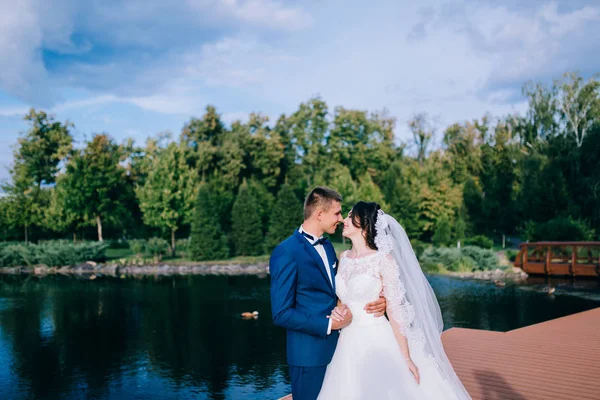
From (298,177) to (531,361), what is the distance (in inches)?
1435

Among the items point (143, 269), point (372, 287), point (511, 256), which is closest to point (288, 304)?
point (372, 287)

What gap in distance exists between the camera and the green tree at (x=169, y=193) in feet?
106

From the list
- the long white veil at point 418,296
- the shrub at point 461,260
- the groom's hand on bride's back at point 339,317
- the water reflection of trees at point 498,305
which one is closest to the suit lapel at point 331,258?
the groom's hand on bride's back at point 339,317

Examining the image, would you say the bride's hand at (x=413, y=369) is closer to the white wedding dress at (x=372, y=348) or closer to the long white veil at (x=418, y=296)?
the white wedding dress at (x=372, y=348)

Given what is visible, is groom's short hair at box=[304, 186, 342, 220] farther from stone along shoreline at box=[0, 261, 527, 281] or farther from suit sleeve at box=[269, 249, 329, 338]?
stone along shoreline at box=[0, 261, 527, 281]

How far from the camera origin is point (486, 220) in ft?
117

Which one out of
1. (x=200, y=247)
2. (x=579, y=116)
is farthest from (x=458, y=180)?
(x=200, y=247)

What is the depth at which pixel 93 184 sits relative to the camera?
3362 cm

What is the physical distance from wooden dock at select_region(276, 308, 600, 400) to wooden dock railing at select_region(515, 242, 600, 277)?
13284 millimetres

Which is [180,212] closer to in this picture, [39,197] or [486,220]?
[39,197]

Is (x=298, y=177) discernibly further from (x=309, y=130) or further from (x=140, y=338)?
(x=140, y=338)

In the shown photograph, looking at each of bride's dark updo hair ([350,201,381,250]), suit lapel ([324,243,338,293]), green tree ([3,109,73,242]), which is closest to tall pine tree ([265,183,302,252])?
green tree ([3,109,73,242])

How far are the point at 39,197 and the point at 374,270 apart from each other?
40474 mm

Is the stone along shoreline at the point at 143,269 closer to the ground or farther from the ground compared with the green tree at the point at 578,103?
closer to the ground
